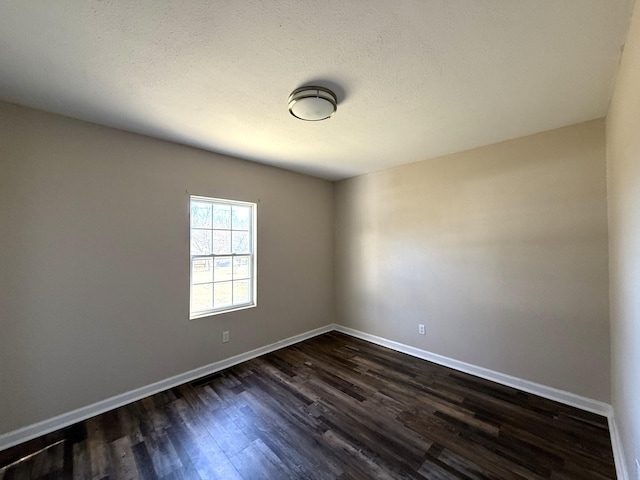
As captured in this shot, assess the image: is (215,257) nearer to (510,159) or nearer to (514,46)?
(514,46)

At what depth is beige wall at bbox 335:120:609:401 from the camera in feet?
7.38

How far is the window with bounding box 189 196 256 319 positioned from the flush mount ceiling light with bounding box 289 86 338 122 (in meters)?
1.69

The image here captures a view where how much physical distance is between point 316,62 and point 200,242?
227 cm

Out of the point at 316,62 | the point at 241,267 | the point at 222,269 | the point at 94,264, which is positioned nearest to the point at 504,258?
the point at 316,62

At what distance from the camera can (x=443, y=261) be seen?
123 inches

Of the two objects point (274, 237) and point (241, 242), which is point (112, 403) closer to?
point (241, 242)

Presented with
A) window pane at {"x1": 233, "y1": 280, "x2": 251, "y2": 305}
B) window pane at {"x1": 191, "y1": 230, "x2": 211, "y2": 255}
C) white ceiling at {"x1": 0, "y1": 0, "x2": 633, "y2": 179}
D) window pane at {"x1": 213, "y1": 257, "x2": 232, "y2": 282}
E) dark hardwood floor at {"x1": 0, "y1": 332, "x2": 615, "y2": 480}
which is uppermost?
white ceiling at {"x1": 0, "y1": 0, "x2": 633, "y2": 179}

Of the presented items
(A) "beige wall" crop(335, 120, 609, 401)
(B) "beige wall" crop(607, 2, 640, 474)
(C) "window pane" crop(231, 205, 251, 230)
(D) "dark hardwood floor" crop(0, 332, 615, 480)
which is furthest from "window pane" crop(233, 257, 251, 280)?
(B) "beige wall" crop(607, 2, 640, 474)

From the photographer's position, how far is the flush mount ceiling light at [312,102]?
1.75m

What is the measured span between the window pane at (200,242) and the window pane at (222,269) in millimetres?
169

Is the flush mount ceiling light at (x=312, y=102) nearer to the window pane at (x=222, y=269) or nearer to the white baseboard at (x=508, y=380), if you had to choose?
the window pane at (x=222, y=269)

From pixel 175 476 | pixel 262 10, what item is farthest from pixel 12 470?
pixel 262 10

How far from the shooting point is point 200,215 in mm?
2973

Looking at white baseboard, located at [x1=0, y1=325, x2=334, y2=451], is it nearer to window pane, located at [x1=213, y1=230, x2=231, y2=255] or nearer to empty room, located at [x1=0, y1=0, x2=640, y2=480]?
empty room, located at [x1=0, y1=0, x2=640, y2=480]
